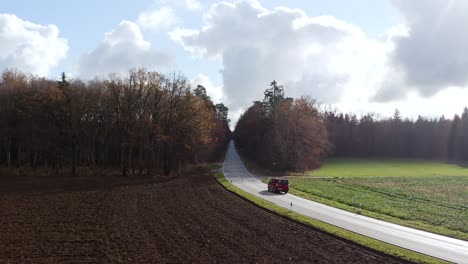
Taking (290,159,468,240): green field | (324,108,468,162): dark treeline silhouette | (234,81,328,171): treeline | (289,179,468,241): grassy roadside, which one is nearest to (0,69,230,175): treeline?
(234,81,328,171): treeline

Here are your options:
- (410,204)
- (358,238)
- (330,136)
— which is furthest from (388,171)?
(358,238)

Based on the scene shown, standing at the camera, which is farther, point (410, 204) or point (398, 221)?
point (410, 204)

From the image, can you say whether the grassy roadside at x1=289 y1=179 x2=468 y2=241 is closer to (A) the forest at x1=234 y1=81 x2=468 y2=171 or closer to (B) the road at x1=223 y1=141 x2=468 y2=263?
(B) the road at x1=223 y1=141 x2=468 y2=263

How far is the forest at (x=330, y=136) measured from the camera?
7119 cm

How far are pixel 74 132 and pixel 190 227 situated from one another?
4270cm

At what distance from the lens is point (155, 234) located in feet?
68.4

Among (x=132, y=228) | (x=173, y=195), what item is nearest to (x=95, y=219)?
(x=132, y=228)

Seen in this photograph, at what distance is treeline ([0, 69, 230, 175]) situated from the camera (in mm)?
59438

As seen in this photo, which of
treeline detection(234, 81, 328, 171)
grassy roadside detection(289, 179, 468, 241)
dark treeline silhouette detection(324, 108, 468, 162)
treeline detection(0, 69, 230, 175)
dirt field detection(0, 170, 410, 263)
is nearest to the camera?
dirt field detection(0, 170, 410, 263)

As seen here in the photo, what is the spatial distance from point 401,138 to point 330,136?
3007 cm

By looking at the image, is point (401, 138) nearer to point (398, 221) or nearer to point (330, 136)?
point (330, 136)

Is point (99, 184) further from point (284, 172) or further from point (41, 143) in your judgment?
point (284, 172)

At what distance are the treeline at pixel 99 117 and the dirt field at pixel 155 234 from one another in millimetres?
25099

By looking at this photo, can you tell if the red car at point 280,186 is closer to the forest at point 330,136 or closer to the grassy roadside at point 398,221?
the grassy roadside at point 398,221
